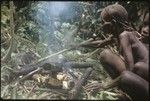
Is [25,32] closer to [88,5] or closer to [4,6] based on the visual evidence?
[4,6]

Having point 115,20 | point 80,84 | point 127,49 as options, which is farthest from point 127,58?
point 80,84

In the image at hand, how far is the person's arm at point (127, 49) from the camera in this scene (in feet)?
11.3

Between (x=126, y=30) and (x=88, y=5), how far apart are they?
202 centimetres

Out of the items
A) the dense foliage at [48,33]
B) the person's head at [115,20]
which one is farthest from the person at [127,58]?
the dense foliage at [48,33]

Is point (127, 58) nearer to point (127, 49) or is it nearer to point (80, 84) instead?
point (127, 49)

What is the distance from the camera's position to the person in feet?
11.1

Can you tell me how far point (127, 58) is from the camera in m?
3.45

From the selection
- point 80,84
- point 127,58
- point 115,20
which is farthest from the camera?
point 80,84

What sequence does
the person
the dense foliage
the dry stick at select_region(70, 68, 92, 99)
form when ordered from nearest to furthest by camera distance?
the person, the dry stick at select_region(70, 68, 92, 99), the dense foliage

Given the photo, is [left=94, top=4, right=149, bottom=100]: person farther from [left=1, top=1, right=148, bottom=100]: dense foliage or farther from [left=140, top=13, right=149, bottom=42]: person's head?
[left=1, top=1, right=148, bottom=100]: dense foliage

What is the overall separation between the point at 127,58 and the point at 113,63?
0.86 feet

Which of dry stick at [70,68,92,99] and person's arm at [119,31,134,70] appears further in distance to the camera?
dry stick at [70,68,92,99]

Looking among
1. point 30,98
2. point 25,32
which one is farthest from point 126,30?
point 25,32

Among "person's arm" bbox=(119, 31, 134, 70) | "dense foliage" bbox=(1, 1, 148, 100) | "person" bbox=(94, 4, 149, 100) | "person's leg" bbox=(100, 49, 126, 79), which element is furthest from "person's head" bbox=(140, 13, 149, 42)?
"dense foliage" bbox=(1, 1, 148, 100)
